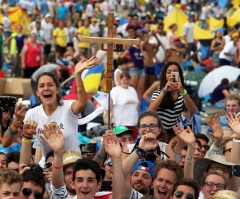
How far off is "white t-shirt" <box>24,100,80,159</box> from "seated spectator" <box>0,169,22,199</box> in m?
1.39

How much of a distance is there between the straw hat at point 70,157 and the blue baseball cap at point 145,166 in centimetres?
58

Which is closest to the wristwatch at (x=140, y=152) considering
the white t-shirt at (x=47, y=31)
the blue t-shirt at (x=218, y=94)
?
the blue t-shirt at (x=218, y=94)

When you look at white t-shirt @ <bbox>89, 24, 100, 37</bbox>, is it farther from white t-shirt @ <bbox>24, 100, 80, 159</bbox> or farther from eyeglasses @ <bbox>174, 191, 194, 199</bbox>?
eyeglasses @ <bbox>174, 191, 194, 199</bbox>

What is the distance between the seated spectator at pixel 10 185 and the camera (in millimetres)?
6785

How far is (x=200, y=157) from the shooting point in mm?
8867

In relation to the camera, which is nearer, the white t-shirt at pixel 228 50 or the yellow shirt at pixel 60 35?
the white t-shirt at pixel 228 50

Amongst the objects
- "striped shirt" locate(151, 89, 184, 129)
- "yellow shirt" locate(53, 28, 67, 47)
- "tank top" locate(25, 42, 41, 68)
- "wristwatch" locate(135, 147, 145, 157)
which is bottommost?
"wristwatch" locate(135, 147, 145, 157)

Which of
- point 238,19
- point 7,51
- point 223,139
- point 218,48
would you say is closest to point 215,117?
point 223,139

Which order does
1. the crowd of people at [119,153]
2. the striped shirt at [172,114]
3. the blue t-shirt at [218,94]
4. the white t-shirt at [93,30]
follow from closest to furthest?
the crowd of people at [119,153] < the striped shirt at [172,114] < the blue t-shirt at [218,94] < the white t-shirt at [93,30]

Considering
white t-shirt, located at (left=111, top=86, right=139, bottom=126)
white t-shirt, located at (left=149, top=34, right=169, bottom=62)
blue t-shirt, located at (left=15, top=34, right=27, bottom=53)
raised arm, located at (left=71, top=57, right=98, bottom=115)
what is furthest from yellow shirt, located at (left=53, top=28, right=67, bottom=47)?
raised arm, located at (left=71, top=57, right=98, bottom=115)

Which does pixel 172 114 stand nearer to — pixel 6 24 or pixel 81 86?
pixel 81 86

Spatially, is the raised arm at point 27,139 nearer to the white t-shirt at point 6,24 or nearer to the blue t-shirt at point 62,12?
the white t-shirt at point 6,24

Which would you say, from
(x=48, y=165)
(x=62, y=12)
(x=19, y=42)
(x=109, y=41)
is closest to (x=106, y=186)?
(x=48, y=165)

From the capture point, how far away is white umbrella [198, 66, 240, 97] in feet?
60.7
